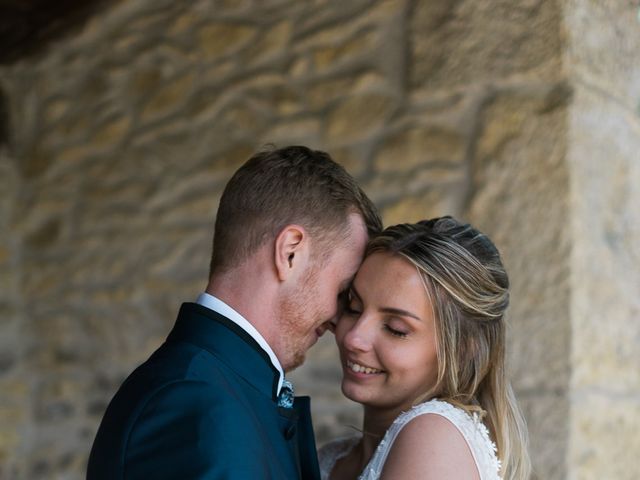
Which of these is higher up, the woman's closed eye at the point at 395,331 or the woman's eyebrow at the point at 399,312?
the woman's eyebrow at the point at 399,312

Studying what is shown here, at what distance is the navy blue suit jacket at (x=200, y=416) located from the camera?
160cm

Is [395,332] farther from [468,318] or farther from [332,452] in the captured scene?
[332,452]

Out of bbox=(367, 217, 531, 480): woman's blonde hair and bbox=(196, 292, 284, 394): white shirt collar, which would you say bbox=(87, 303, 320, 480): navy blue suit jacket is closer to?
bbox=(196, 292, 284, 394): white shirt collar

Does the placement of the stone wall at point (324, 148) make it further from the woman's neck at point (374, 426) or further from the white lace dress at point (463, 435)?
the white lace dress at point (463, 435)

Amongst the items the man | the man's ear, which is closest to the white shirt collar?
the man

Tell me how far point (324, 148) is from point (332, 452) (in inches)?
54.8

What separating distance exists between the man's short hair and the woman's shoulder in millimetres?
755

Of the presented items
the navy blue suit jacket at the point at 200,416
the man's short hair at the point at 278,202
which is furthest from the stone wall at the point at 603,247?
the navy blue suit jacket at the point at 200,416

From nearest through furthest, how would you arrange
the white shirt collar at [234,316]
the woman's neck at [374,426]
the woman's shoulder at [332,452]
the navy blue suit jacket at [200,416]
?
the navy blue suit jacket at [200,416] → the white shirt collar at [234,316] → the woman's neck at [374,426] → the woman's shoulder at [332,452]

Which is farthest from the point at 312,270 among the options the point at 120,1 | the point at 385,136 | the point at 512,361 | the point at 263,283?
the point at 120,1

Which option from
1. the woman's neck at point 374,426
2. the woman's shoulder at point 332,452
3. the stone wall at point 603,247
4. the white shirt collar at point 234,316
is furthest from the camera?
Result: the stone wall at point 603,247

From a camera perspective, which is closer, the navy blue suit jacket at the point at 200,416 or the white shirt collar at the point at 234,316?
the navy blue suit jacket at the point at 200,416

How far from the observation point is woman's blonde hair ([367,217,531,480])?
2.10 m

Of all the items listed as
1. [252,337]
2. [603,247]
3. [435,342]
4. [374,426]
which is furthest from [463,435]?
[603,247]
